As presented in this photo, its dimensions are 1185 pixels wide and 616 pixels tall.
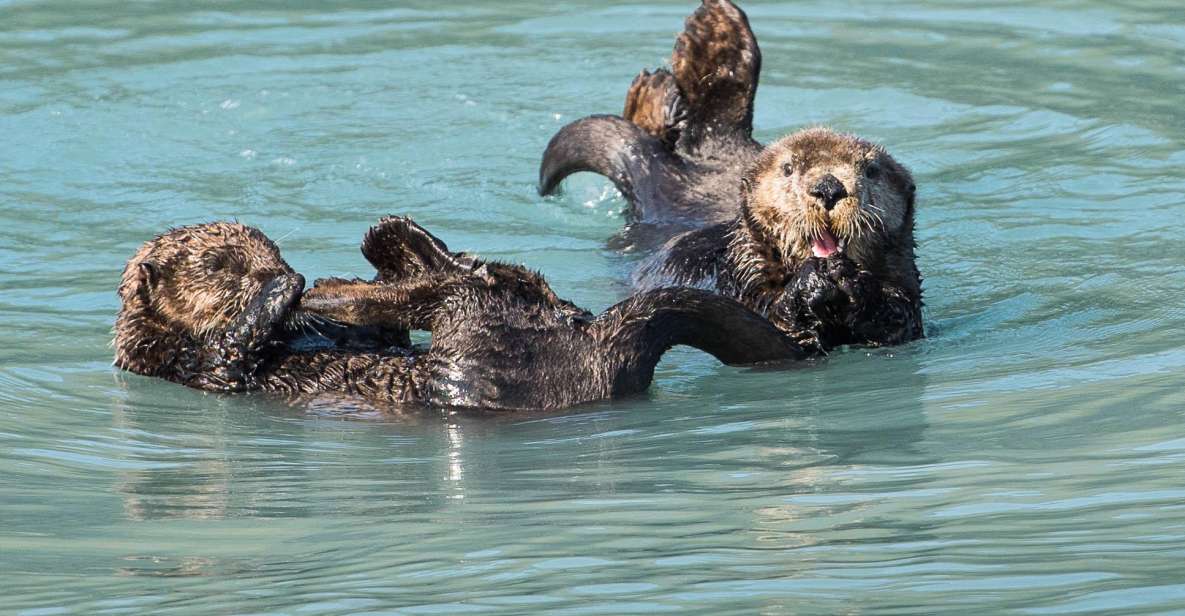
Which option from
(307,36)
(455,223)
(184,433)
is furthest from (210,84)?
(184,433)

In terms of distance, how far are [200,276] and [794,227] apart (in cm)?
223

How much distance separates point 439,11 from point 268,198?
3554mm

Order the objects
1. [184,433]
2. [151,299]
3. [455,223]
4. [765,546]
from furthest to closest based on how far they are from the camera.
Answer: [455,223]
[151,299]
[184,433]
[765,546]

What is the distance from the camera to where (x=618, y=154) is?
802 centimetres

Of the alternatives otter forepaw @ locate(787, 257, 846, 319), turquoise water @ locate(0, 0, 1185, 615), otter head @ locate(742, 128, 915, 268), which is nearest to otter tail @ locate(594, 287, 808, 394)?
turquoise water @ locate(0, 0, 1185, 615)

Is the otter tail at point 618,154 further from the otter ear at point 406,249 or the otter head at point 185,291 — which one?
the otter head at point 185,291

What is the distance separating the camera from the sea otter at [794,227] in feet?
19.9

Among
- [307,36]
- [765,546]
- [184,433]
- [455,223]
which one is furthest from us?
[307,36]

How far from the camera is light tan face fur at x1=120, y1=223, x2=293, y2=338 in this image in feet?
18.9

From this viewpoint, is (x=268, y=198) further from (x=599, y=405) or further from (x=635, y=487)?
(x=635, y=487)

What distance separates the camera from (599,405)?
5.20m

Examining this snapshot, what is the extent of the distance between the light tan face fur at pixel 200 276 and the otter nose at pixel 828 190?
195 cm

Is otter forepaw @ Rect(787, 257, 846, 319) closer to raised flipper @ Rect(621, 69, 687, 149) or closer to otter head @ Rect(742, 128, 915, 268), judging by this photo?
otter head @ Rect(742, 128, 915, 268)

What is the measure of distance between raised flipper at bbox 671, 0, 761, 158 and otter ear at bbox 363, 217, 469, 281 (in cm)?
249
